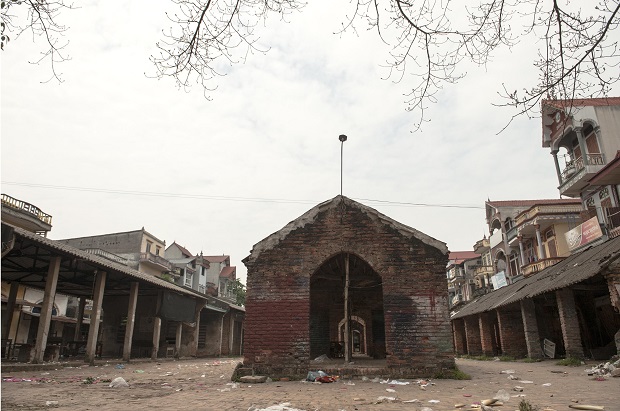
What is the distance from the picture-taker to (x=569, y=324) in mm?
15008

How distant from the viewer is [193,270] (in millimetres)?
47094

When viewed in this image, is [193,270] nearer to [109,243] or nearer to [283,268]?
[109,243]

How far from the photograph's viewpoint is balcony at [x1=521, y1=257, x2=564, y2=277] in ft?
73.4

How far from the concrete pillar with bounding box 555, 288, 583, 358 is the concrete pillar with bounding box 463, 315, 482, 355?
10625mm

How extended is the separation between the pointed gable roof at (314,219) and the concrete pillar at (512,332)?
11549mm

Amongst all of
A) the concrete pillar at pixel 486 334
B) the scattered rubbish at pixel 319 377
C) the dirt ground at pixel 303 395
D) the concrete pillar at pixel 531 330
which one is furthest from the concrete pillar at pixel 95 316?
the concrete pillar at pixel 486 334

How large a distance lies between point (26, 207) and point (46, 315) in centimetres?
1305

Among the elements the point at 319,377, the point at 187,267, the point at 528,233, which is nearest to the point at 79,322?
the point at 319,377

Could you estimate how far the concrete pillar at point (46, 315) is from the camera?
14250 millimetres

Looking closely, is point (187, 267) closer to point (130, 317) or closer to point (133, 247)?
point (133, 247)

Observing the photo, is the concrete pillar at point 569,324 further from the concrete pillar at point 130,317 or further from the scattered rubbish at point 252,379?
the concrete pillar at point 130,317

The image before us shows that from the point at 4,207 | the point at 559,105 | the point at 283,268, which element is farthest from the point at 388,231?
the point at 4,207

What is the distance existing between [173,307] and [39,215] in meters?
11.2

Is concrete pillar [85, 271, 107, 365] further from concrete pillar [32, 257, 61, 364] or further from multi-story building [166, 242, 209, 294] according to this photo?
multi-story building [166, 242, 209, 294]
